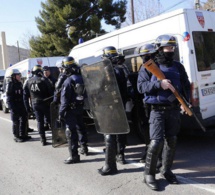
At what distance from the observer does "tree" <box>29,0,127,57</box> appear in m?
21.3

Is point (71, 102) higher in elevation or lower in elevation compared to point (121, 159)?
higher

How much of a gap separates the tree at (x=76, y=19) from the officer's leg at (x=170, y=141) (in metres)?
18.1

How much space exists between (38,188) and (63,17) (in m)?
19.0

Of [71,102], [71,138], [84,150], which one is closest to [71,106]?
[71,102]

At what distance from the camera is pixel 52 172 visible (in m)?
4.68

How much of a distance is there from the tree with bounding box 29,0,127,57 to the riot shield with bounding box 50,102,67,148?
15.9 meters

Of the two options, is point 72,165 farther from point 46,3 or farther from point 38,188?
point 46,3

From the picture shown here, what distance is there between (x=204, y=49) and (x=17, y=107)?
4692 millimetres

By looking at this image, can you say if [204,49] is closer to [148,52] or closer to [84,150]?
[148,52]

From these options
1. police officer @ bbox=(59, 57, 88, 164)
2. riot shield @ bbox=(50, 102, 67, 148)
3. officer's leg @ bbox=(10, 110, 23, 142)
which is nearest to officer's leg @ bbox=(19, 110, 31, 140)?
officer's leg @ bbox=(10, 110, 23, 142)

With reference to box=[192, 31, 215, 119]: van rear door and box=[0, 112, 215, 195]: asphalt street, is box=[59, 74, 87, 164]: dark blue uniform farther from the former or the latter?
box=[192, 31, 215, 119]: van rear door

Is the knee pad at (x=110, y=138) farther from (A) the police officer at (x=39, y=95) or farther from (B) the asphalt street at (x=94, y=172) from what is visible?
(A) the police officer at (x=39, y=95)

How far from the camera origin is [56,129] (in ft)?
19.7

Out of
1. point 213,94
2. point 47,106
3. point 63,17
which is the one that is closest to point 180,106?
point 213,94
